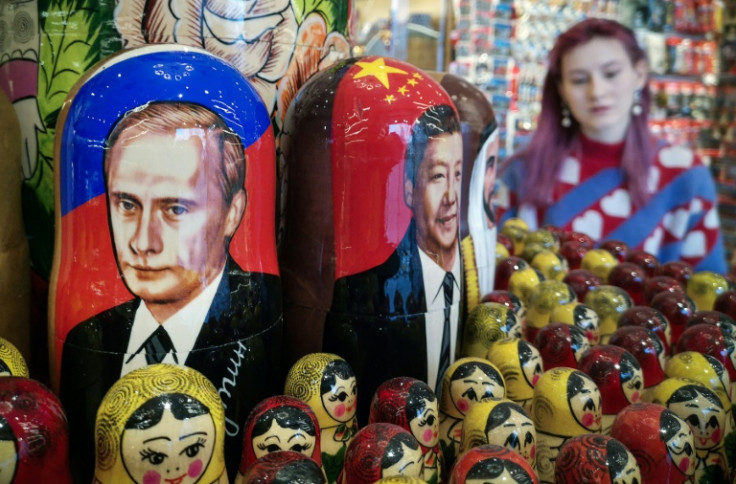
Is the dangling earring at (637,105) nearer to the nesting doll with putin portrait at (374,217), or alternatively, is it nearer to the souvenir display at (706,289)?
the souvenir display at (706,289)

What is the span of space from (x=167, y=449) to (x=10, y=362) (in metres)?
0.18

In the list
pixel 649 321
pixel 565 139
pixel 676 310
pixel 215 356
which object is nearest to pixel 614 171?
pixel 565 139

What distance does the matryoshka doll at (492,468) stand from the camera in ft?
1.51

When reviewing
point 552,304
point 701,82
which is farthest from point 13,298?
point 701,82

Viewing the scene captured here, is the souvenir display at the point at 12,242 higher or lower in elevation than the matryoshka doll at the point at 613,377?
higher

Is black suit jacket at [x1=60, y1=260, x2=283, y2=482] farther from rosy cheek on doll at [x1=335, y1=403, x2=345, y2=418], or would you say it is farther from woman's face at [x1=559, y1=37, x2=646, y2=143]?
woman's face at [x1=559, y1=37, x2=646, y2=143]

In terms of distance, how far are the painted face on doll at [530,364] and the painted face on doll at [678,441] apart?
0.41 feet

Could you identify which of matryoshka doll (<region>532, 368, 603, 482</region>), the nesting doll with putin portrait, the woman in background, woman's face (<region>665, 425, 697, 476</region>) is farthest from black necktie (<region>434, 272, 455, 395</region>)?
the woman in background

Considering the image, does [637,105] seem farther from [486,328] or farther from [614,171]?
[486,328]

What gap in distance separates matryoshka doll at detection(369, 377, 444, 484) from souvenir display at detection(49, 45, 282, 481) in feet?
0.39

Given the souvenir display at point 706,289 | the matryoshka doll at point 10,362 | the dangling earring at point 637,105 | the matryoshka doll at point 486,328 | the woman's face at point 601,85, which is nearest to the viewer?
the matryoshka doll at point 10,362

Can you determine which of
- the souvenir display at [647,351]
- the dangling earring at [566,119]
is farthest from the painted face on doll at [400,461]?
the dangling earring at [566,119]

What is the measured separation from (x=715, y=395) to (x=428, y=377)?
0.25 m

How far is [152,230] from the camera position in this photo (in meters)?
0.56
